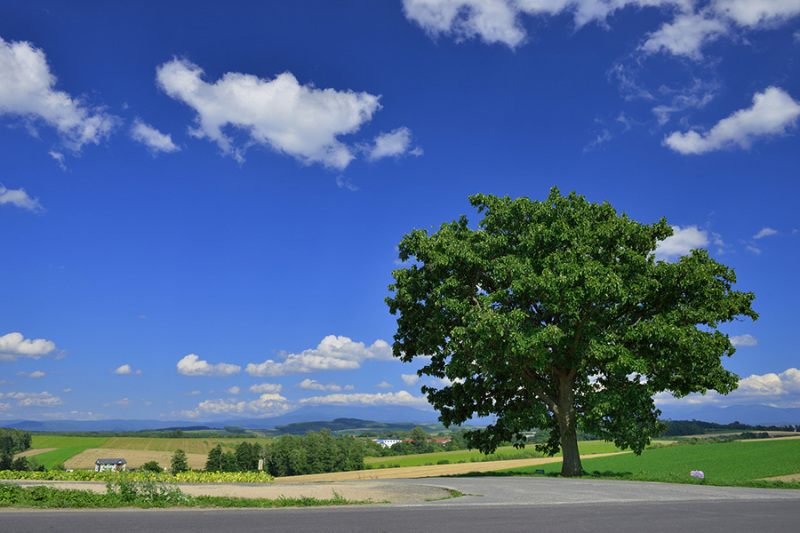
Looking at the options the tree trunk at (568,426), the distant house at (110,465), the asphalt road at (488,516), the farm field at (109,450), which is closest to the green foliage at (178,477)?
the distant house at (110,465)

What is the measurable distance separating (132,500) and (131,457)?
323 feet

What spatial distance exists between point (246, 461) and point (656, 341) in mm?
70500

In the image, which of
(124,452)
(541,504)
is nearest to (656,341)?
(541,504)

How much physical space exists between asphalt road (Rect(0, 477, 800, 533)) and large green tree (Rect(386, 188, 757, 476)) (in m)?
7.50

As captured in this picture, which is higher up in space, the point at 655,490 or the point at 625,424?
the point at 625,424

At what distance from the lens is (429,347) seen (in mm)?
26297

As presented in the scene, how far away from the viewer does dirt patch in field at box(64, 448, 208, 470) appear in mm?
88175

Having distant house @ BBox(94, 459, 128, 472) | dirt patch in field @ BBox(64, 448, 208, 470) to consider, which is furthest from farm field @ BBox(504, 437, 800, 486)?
dirt patch in field @ BBox(64, 448, 208, 470)

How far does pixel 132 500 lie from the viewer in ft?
43.6

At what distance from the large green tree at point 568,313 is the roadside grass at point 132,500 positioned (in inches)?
413

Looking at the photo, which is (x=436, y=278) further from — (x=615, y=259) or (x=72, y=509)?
(x=72, y=509)

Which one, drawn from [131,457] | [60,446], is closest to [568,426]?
[131,457]

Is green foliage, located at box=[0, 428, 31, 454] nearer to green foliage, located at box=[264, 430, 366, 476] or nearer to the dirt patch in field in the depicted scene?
the dirt patch in field

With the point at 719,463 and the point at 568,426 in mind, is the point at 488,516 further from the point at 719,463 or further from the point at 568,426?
the point at 719,463
